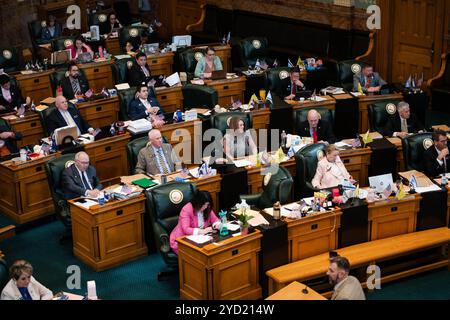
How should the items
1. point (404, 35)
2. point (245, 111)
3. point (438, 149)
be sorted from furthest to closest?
point (404, 35)
point (245, 111)
point (438, 149)

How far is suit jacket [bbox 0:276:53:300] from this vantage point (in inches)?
306

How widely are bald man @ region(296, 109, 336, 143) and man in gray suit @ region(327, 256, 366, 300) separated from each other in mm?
4081

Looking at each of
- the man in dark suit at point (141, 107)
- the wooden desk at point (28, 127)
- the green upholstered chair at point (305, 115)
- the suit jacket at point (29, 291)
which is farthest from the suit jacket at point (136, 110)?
the suit jacket at point (29, 291)

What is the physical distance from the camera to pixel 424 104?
42.4 ft

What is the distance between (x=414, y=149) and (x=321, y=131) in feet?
4.42

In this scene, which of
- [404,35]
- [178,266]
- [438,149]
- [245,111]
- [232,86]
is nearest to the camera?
[178,266]

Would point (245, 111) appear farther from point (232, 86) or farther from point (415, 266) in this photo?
point (415, 266)

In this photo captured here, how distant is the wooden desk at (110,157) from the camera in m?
11.1

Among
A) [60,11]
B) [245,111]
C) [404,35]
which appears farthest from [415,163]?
[60,11]

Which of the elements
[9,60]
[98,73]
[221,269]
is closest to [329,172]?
[221,269]

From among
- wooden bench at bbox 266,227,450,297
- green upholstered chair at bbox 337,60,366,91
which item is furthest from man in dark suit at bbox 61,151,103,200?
green upholstered chair at bbox 337,60,366,91

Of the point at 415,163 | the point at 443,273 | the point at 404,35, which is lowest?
the point at 443,273

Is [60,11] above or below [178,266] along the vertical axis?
above

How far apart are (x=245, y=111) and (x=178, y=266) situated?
359cm
